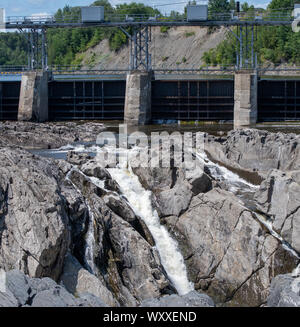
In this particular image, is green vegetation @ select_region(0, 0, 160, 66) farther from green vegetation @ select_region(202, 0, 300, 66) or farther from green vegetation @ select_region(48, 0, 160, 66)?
green vegetation @ select_region(202, 0, 300, 66)

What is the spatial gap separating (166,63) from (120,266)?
3107 inches

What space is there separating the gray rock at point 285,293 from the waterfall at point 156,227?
497 cm

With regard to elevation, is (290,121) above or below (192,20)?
below

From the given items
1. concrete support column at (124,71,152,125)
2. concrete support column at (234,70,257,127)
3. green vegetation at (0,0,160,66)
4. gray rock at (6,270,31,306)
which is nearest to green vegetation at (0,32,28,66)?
green vegetation at (0,0,160,66)

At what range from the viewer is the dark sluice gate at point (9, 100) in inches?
1924

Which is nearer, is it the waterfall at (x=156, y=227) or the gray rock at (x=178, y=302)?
the gray rock at (x=178, y=302)

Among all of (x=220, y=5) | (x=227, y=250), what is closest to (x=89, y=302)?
(x=227, y=250)

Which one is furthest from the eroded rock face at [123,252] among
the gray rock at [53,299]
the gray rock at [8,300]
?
the gray rock at [8,300]

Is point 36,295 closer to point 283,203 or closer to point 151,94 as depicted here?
point 283,203

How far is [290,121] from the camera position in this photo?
45.9m

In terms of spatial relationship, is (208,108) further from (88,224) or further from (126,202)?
(88,224)

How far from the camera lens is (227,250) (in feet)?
71.5

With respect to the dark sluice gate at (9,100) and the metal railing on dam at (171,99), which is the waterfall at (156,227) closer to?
the metal railing on dam at (171,99)
